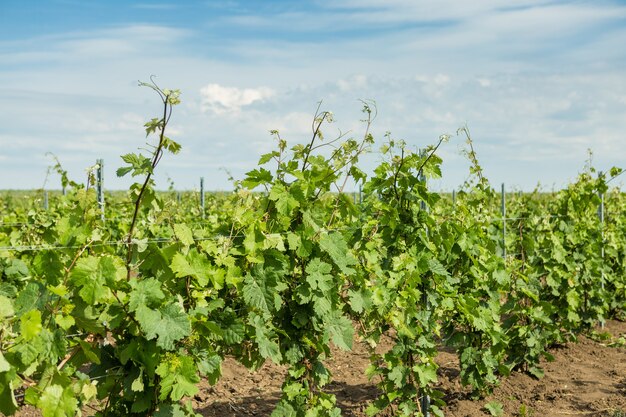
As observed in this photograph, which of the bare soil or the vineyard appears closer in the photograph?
the vineyard

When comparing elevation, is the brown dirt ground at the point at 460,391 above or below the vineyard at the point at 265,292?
below

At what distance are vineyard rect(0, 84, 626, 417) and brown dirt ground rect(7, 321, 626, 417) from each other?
0.25 metres

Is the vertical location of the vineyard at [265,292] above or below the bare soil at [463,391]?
above

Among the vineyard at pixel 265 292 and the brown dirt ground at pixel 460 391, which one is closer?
the vineyard at pixel 265 292

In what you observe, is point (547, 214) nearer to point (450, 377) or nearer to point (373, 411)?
point (450, 377)

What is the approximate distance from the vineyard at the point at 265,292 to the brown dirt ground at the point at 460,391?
250mm

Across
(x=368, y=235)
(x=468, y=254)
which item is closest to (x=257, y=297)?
(x=368, y=235)

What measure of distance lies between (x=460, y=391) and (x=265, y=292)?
3375mm

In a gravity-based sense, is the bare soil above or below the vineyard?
below

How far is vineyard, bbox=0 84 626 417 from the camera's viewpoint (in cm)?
324

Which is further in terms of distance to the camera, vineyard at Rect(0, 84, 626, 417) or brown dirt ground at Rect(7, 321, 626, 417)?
brown dirt ground at Rect(7, 321, 626, 417)

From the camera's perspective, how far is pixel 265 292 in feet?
12.8

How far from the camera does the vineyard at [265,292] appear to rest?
3.24m

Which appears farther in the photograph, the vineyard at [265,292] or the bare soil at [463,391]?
the bare soil at [463,391]
